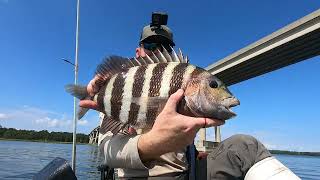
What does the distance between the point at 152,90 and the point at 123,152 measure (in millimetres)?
750

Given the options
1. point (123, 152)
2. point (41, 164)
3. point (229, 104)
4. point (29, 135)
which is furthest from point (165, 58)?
point (29, 135)

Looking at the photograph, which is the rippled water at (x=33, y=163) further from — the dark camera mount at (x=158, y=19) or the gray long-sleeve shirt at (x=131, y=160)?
the dark camera mount at (x=158, y=19)

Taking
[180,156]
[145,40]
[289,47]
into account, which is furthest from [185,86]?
[289,47]

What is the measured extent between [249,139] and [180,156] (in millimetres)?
593

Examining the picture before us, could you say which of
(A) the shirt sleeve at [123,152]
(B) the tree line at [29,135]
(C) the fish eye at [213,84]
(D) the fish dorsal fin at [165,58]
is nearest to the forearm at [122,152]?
(A) the shirt sleeve at [123,152]

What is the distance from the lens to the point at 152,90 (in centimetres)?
258

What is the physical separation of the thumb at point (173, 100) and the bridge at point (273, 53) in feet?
67.9

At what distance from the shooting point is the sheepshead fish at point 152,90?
8.02 feet

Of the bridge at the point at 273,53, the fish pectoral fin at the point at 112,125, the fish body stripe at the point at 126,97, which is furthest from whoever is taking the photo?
the bridge at the point at 273,53

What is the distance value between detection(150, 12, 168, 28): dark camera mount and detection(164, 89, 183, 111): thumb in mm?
1653

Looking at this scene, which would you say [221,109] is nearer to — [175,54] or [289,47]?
[175,54]

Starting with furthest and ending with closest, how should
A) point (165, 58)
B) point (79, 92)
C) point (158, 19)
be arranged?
point (158, 19) < point (79, 92) < point (165, 58)

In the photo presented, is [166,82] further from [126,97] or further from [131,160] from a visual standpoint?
[131,160]

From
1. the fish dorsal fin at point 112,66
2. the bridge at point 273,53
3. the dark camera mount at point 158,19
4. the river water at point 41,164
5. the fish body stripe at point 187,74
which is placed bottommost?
the river water at point 41,164
